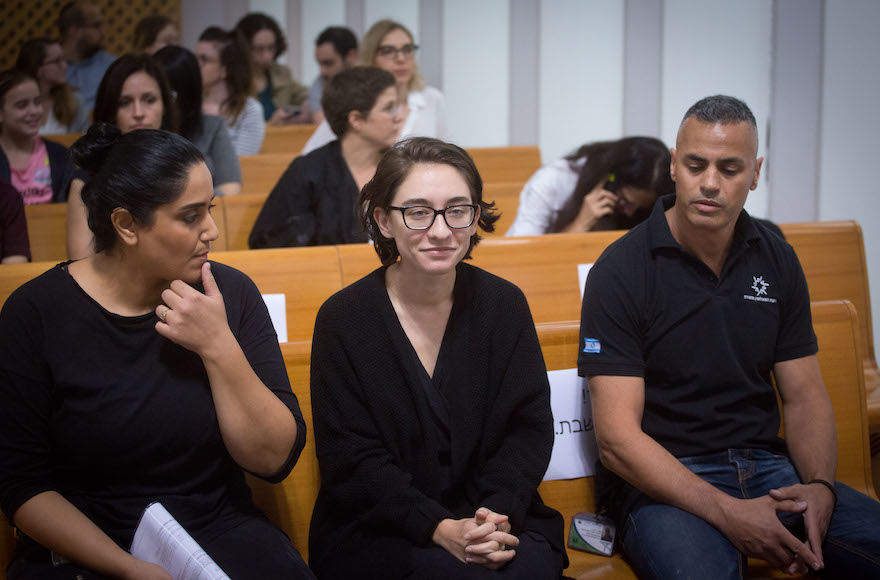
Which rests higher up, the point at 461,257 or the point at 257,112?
the point at 257,112

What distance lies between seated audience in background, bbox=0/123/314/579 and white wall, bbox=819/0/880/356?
9.35 feet

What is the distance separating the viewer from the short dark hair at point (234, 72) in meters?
4.47

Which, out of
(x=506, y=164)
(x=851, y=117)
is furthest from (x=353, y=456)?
(x=506, y=164)

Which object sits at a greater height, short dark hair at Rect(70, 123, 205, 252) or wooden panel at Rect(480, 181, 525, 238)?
short dark hair at Rect(70, 123, 205, 252)

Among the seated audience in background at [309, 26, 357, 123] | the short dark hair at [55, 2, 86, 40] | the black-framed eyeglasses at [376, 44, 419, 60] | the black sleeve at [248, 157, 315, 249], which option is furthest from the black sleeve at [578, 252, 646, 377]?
the short dark hair at [55, 2, 86, 40]

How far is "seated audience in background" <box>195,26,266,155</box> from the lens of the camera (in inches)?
176

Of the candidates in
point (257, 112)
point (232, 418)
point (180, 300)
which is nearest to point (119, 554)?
point (232, 418)

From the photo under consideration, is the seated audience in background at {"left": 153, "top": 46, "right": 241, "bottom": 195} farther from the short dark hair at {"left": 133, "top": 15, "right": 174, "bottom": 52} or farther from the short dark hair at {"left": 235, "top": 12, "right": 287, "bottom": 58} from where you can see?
the short dark hair at {"left": 235, "top": 12, "right": 287, "bottom": 58}

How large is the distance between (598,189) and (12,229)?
2.05 meters

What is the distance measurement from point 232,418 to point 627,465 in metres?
0.82

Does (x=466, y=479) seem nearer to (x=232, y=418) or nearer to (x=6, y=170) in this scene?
(x=232, y=418)

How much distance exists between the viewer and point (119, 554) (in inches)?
53.1

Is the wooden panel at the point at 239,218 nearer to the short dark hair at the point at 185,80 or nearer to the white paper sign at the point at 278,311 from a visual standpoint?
the short dark hair at the point at 185,80

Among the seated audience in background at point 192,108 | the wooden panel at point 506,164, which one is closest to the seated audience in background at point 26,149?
the seated audience in background at point 192,108
